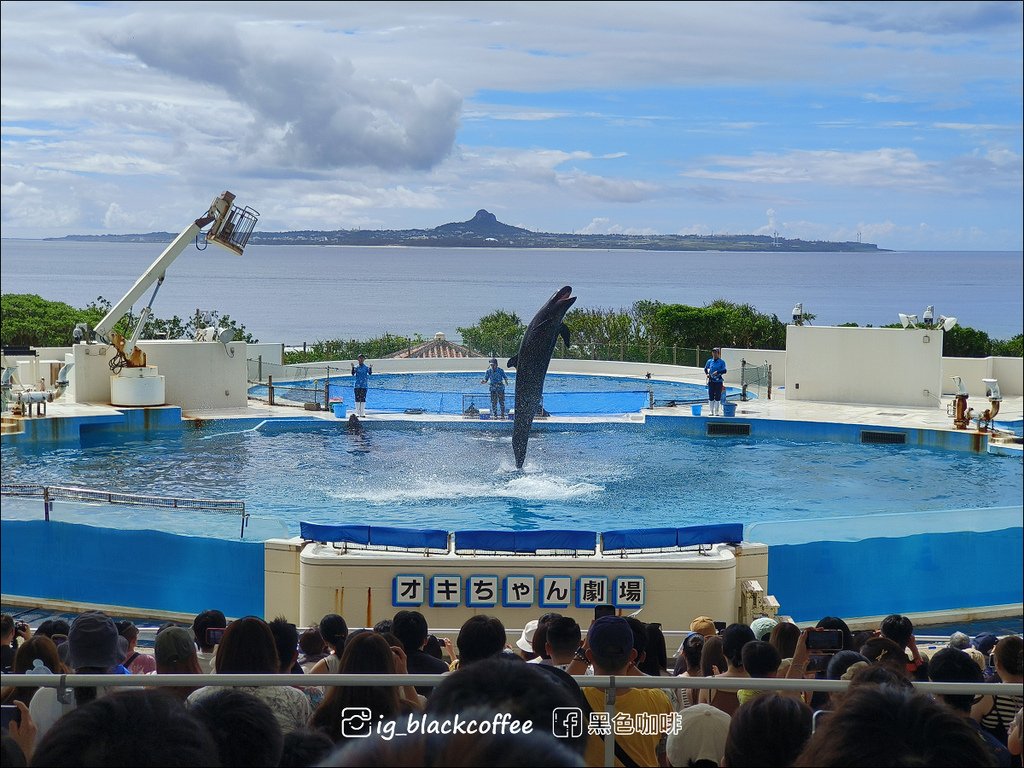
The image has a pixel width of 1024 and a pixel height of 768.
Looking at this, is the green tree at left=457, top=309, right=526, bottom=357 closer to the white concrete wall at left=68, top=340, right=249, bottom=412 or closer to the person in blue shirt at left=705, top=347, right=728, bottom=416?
the white concrete wall at left=68, top=340, right=249, bottom=412

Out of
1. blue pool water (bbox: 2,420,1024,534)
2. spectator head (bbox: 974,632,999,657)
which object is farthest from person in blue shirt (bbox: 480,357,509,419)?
spectator head (bbox: 974,632,999,657)

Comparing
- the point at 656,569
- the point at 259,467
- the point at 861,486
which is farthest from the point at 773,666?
the point at 259,467

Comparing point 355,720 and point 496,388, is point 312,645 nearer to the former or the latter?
point 355,720

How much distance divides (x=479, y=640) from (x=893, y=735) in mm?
2548

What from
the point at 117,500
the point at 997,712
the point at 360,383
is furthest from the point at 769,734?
the point at 360,383

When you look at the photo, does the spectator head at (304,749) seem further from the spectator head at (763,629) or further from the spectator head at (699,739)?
the spectator head at (763,629)

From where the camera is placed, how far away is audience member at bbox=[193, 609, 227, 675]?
181 inches

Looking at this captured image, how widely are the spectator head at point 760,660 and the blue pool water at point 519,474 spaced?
24.0 feet

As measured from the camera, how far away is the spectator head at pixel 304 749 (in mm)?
2045

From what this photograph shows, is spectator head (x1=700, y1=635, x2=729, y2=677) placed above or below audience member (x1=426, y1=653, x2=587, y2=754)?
below

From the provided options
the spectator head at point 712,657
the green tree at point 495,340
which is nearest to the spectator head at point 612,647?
the spectator head at point 712,657

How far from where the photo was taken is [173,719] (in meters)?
1.56

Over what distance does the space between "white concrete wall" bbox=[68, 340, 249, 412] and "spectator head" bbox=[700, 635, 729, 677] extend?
591 inches

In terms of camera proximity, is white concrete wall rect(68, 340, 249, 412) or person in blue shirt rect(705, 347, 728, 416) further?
white concrete wall rect(68, 340, 249, 412)
